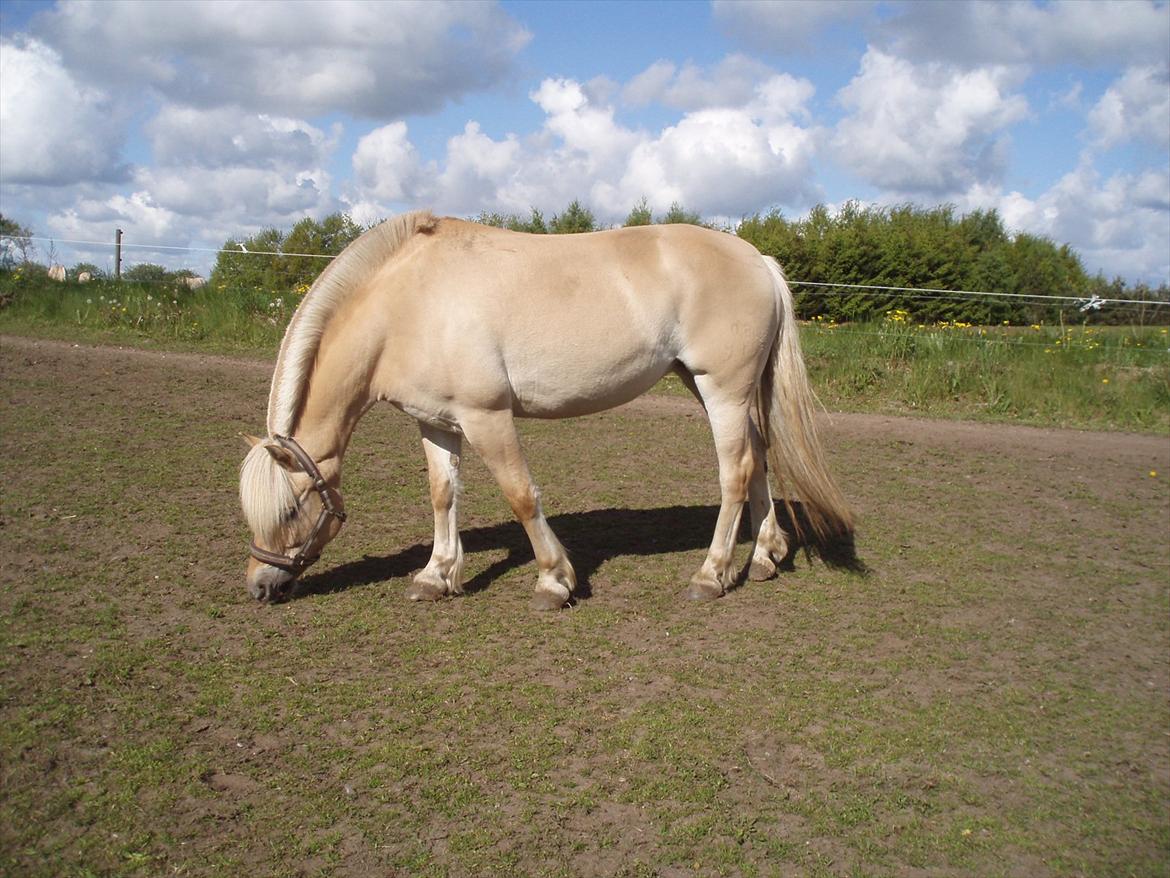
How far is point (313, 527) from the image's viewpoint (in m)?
4.40

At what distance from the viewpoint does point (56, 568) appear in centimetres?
464

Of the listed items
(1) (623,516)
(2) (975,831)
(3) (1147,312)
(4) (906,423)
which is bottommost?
(2) (975,831)

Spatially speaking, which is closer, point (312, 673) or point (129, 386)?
point (312, 673)

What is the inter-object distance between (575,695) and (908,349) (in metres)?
9.56

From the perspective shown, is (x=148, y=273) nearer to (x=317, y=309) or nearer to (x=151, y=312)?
(x=151, y=312)

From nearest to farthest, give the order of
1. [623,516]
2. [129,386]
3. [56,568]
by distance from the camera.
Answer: [56,568] → [623,516] → [129,386]

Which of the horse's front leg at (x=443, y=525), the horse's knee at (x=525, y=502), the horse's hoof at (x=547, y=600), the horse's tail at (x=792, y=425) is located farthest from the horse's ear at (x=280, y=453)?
the horse's tail at (x=792, y=425)

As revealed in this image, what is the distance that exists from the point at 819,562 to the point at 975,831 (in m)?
2.76

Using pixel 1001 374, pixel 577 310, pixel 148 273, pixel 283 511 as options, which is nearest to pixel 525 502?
pixel 577 310

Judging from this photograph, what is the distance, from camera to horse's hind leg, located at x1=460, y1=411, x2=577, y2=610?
14.6 ft

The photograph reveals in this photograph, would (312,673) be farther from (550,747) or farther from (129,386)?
(129,386)

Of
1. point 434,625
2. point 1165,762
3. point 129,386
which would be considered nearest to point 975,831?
point 1165,762

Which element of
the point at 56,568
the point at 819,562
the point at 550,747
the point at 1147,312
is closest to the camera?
the point at 550,747

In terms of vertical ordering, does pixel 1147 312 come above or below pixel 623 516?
above
